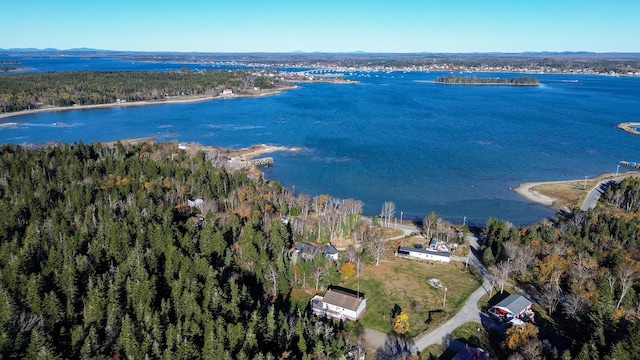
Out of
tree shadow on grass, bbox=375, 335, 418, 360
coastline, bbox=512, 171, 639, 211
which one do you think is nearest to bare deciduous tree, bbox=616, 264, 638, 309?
tree shadow on grass, bbox=375, 335, 418, 360

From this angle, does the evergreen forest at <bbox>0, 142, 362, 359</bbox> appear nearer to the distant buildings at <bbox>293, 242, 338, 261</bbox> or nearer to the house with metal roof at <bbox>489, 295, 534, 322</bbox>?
→ the distant buildings at <bbox>293, 242, 338, 261</bbox>

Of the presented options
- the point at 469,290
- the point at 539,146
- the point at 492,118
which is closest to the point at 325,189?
the point at 469,290

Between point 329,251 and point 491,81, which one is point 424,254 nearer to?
point 329,251

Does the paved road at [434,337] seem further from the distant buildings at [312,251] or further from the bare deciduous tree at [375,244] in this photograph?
the distant buildings at [312,251]

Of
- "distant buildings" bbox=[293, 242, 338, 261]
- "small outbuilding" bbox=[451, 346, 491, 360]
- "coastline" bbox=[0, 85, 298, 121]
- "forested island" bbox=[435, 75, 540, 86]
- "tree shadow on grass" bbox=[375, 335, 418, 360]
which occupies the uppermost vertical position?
"forested island" bbox=[435, 75, 540, 86]

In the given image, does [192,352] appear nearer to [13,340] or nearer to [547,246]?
[13,340]

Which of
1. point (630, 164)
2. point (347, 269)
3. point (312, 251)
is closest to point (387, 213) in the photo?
point (312, 251)

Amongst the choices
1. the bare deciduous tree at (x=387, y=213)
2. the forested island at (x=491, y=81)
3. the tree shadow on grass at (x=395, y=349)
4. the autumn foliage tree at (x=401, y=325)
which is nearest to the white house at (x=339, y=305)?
the autumn foliage tree at (x=401, y=325)
